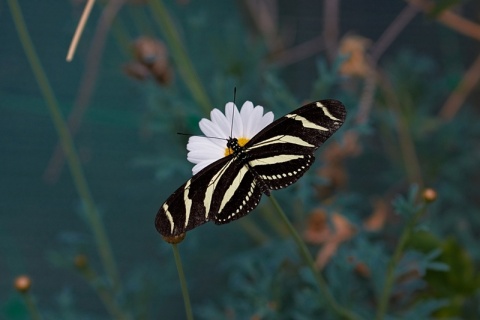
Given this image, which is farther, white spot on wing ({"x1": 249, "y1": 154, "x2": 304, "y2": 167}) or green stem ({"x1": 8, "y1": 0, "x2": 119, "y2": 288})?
green stem ({"x1": 8, "y1": 0, "x2": 119, "y2": 288})

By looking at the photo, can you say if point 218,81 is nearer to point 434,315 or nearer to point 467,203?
point 434,315

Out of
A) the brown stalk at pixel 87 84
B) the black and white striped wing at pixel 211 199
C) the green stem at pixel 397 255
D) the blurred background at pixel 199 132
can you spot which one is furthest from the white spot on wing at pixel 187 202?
the brown stalk at pixel 87 84

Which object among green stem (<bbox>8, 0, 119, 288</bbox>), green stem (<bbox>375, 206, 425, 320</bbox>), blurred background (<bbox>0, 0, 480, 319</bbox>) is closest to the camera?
green stem (<bbox>375, 206, 425, 320</bbox>)

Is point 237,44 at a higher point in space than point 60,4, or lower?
lower

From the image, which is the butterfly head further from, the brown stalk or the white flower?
the brown stalk

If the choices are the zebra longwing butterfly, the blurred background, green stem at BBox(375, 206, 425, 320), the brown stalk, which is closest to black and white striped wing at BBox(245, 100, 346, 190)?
the zebra longwing butterfly

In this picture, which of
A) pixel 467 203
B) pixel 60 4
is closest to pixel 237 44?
pixel 60 4
